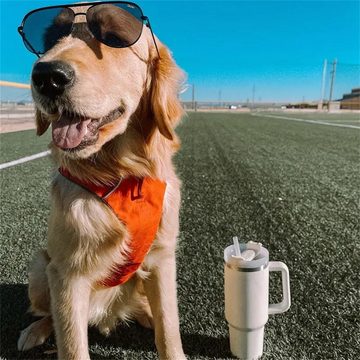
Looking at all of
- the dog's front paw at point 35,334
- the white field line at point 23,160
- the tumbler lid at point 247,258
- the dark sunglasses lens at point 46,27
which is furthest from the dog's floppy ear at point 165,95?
the white field line at point 23,160

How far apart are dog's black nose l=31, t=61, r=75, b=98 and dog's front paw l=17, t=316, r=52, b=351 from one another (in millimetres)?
1213

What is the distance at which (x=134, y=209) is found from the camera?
1628mm

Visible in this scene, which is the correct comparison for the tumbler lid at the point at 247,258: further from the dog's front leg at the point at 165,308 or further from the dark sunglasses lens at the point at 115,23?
the dark sunglasses lens at the point at 115,23

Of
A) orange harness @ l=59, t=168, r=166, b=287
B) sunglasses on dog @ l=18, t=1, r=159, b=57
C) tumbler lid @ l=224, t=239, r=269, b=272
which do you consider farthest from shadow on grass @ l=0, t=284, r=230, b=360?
sunglasses on dog @ l=18, t=1, r=159, b=57

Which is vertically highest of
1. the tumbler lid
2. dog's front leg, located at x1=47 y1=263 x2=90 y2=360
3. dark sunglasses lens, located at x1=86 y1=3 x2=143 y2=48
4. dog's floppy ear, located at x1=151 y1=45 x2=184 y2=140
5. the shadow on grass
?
dark sunglasses lens, located at x1=86 y1=3 x2=143 y2=48

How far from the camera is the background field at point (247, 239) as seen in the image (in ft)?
6.02

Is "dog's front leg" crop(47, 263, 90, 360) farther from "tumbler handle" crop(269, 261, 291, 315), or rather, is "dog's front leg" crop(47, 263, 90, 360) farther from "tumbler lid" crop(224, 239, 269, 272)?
"tumbler handle" crop(269, 261, 291, 315)

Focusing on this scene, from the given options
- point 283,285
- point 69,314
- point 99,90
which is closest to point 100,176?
point 99,90

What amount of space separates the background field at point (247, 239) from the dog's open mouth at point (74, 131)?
3.49 ft

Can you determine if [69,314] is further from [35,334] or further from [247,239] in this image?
[247,239]

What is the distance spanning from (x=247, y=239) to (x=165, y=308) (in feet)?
4.19

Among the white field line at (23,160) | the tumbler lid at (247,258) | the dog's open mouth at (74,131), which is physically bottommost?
the white field line at (23,160)

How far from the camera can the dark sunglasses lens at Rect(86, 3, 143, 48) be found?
5.55 ft

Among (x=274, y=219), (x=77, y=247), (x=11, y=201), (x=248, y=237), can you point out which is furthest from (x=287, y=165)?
(x=77, y=247)
